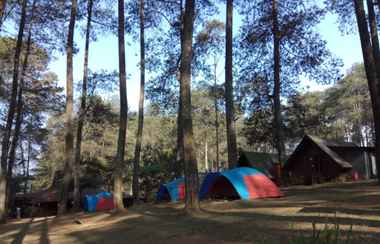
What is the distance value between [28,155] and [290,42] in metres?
37.2

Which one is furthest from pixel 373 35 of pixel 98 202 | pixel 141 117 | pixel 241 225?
pixel 98 202

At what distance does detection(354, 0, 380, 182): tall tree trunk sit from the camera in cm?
1293

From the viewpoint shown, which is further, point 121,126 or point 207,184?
point 207,184

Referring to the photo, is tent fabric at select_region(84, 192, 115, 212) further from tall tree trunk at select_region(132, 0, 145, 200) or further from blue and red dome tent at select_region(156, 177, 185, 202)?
blue and red dome tent at select_region(156, 177, 185, 202)

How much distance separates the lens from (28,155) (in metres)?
48.8

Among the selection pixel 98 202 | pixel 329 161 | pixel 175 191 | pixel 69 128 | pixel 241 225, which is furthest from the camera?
pixel 329 161

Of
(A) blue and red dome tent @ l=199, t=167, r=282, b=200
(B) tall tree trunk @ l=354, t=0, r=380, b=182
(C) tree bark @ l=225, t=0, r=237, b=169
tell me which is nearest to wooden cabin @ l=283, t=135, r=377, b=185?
(C) tree bark @ l=225, t=0, r=237, b=169

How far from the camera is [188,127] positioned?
35.4 ft

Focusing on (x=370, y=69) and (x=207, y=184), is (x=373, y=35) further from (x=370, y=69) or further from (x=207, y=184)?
(x=207, y=184)

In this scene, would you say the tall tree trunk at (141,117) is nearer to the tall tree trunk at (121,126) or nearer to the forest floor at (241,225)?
the tall tree trunk at (121,126)

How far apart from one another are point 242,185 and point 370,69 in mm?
5712

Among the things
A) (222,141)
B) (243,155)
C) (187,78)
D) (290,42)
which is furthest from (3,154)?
(222,141)

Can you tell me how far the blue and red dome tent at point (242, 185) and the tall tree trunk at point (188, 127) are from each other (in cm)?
358

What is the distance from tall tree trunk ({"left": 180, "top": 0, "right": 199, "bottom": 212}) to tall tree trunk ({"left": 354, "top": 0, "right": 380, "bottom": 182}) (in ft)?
19.4
